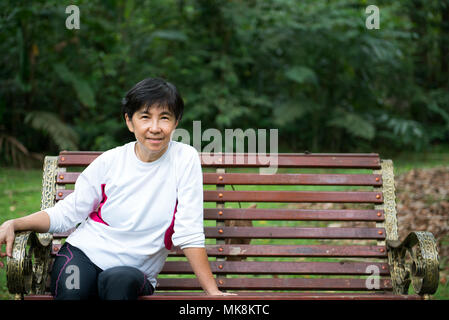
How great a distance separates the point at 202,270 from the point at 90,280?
0.56 metres

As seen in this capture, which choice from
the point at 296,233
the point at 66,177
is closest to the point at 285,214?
the point at 296,233

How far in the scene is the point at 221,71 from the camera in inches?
402

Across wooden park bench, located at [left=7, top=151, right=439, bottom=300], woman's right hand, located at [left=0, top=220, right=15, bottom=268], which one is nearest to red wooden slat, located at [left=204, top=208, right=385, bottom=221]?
wooden park bench, located at [left=7, top=151, right=439, bottom=300]

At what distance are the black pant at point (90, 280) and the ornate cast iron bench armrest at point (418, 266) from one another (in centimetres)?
138

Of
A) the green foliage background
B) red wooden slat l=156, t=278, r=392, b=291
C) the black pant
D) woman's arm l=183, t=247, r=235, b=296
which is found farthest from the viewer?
the green foliage background

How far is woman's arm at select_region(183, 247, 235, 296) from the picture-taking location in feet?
7.61

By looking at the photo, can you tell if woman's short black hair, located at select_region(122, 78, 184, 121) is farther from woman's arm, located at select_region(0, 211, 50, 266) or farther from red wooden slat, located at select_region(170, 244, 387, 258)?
red wooden slat, located at select_region(170, 244, 387, 258)

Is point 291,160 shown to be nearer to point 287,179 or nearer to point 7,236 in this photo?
point 287,179

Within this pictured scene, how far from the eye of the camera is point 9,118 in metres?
8.90

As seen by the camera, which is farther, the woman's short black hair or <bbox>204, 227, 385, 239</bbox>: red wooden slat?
<bbox>204, 227, 385, 239</bbox>: red wooden slat

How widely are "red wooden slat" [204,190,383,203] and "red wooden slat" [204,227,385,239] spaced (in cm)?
18

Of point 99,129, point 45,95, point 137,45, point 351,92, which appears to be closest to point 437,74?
point 351,92

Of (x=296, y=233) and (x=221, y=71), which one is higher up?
(x=221, y=71)
